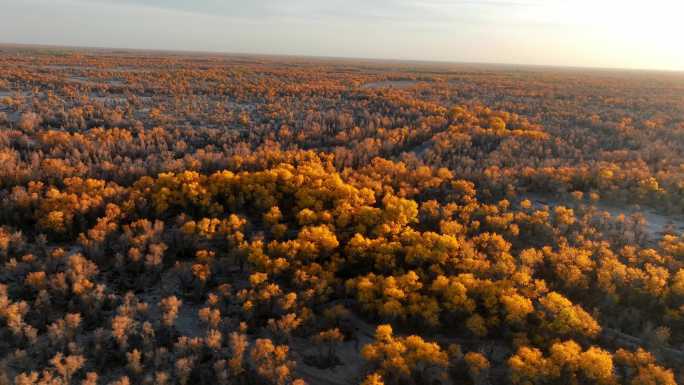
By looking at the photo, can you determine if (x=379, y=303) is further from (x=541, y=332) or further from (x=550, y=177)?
(x=550, y=177)

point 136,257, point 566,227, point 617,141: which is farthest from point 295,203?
point 617,141

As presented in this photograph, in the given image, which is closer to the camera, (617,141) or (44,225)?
(44,225)

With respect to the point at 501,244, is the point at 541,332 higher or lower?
lower

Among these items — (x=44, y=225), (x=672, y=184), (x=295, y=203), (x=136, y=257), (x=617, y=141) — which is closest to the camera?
(x=136, y=257)

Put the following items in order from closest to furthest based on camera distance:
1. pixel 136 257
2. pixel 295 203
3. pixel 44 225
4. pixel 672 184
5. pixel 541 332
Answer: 1. pixel 541 332
2. pixel 136 257
3. pixel 44 225
4. pixel 295 203
5. pixel 672 184

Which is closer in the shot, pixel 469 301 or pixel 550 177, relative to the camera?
pixel 469 301

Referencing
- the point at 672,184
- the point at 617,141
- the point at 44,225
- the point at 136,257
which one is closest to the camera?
the point at 136,257

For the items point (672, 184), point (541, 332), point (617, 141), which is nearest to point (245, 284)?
point (541, 332)

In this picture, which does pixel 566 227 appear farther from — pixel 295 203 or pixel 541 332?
pixel 295 203

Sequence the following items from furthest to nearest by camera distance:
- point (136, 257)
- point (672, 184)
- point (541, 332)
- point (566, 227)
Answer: point (672, 184) < point (566, 227) < point (136, 257) < point (541, 332)
